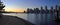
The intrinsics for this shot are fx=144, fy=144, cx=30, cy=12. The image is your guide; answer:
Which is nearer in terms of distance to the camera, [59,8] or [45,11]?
[59,8]

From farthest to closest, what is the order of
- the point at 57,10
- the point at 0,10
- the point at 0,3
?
the point at 57,10 → the point at 0,10 → the point at 0,3

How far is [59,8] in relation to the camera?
47344 mm

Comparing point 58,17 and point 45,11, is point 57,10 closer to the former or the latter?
point 58,17

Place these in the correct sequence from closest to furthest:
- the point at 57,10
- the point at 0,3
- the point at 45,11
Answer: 1. the point at 0,3
2. the point at 57,10
3. the point at 45,11

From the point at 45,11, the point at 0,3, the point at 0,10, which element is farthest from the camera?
the point at 45,11

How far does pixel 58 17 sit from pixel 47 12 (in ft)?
34.6

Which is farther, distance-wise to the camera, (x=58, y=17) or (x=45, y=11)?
(x=45, y=11)

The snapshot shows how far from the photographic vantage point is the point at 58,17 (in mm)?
49531

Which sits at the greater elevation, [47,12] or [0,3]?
[0,3]

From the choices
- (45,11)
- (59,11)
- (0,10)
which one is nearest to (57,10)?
(59,11)

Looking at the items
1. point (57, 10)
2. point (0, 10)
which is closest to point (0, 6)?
point (0, 10)

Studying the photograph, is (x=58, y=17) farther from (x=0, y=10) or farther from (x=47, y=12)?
(x=0, y=10)

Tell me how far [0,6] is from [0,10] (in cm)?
295

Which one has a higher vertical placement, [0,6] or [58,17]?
[0,6]
